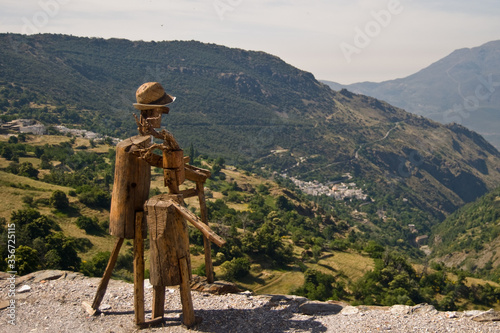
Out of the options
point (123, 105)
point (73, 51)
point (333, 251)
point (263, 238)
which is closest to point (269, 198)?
point (333, 251)

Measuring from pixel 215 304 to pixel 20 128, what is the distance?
8569cm

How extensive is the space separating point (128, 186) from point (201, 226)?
2.28 m

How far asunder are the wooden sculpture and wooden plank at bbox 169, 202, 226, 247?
0.8 inches

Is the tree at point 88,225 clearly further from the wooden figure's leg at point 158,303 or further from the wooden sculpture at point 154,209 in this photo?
the wooden figure's leg at point 158,303

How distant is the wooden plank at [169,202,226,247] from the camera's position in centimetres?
775

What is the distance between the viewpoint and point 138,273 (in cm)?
932

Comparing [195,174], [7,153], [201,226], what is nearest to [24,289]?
[195,174]

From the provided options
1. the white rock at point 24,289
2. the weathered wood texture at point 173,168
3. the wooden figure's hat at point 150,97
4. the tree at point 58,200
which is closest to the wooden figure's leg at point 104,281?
the weathered wood texture at point 173,168

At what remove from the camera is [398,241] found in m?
100

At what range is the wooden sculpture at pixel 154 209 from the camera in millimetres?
8750

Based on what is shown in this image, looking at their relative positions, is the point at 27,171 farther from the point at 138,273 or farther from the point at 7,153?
the point at 138,273

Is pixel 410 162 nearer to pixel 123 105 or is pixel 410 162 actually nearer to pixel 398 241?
pixel 398 241

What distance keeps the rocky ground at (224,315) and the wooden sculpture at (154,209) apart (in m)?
0.81

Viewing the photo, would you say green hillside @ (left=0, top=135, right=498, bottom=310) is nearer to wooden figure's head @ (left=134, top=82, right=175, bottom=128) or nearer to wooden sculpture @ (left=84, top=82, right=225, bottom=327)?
wooden sculpture @ (left=84, top=82, right=225, bottom=327)
